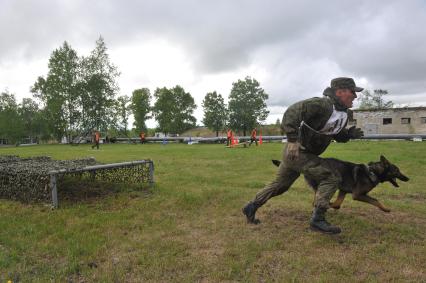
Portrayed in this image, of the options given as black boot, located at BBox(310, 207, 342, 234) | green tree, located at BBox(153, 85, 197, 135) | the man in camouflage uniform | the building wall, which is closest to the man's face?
the man in camouflage uniform

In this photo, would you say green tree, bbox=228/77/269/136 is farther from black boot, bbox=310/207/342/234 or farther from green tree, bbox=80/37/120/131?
black boot, bbox=310/207/342/234

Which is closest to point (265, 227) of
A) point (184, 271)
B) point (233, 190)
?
point (184, 271)

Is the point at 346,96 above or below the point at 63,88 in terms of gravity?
below

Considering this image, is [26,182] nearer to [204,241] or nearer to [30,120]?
[204,241]

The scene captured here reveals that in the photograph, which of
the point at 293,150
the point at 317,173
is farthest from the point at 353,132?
the point at 293,150

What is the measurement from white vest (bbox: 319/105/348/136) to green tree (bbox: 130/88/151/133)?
7079 centimetres

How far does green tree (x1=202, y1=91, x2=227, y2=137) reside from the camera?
2606 inches

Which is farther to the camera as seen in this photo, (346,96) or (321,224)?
(321,224)

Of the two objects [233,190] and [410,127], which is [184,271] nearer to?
[233,190]

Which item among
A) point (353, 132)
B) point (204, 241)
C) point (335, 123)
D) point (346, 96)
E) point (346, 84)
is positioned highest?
point (346, 84)

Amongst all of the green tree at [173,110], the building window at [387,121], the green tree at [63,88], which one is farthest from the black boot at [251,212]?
the green tree at [173,110]

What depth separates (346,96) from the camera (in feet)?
12.4

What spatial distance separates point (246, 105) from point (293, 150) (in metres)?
60.4

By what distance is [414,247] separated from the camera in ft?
12.0
